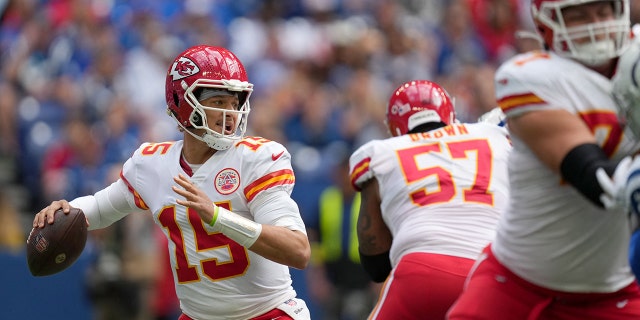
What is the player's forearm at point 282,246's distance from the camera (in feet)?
14.8

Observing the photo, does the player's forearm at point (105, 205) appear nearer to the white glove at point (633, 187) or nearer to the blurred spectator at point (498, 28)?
the white glove at point (633, 187)

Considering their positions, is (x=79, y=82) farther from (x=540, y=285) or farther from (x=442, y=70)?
(x=540, y=285)

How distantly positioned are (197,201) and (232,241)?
37 centimetres

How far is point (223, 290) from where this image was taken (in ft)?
15.7

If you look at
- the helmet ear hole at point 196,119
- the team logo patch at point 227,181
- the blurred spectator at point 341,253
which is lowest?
the blurred spectator at point 341,253

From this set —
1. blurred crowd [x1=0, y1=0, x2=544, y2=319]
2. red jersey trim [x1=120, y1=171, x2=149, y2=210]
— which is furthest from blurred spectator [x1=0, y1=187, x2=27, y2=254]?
red jersey trim [x1=120, y1=171, x2=149, y2=210]

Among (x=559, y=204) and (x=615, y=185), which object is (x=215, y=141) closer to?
(x=559, y=204)

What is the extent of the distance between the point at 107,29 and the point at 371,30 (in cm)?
265

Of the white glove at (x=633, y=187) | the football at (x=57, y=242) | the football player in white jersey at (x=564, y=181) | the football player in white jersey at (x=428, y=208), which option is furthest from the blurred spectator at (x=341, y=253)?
the white glove at (x=633, y=187)

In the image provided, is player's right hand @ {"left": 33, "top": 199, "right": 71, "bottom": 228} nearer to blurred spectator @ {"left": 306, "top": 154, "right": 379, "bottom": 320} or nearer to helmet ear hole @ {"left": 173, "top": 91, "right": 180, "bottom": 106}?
helmet ear hole @ {"left": 173, "top": 91, "right": 180, "bottom": 106}

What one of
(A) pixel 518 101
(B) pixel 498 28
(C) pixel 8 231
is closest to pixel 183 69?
(A) pixel 518 101

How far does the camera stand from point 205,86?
4.94 meters

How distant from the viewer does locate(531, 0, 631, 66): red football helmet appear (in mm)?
3729

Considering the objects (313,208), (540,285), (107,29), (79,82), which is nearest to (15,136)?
(79,82)
